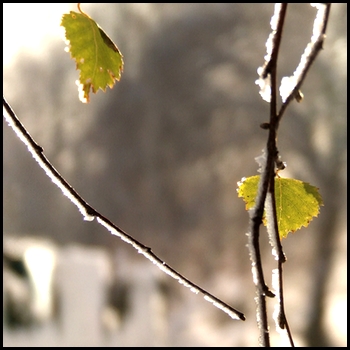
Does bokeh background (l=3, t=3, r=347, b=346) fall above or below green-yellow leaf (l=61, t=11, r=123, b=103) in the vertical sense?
above

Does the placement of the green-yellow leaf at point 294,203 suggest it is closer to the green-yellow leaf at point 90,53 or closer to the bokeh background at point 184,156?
the green-yellow leaf at point 90,53

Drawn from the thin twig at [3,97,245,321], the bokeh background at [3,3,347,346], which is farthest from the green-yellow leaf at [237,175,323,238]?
the bokeh background at [3,3,347,346]

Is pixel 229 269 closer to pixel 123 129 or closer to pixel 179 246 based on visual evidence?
pixel 179 246

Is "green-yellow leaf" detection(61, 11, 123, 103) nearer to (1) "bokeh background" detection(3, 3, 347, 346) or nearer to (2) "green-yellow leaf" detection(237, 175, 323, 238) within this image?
(2) "green-yellow leaf" detection(237, 175, 323, 238)

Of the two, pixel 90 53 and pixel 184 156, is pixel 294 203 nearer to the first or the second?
pixel 90 53

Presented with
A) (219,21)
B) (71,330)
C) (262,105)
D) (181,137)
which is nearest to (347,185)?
(262,105)

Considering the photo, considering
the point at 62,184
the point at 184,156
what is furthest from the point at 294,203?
the point at 184,156
